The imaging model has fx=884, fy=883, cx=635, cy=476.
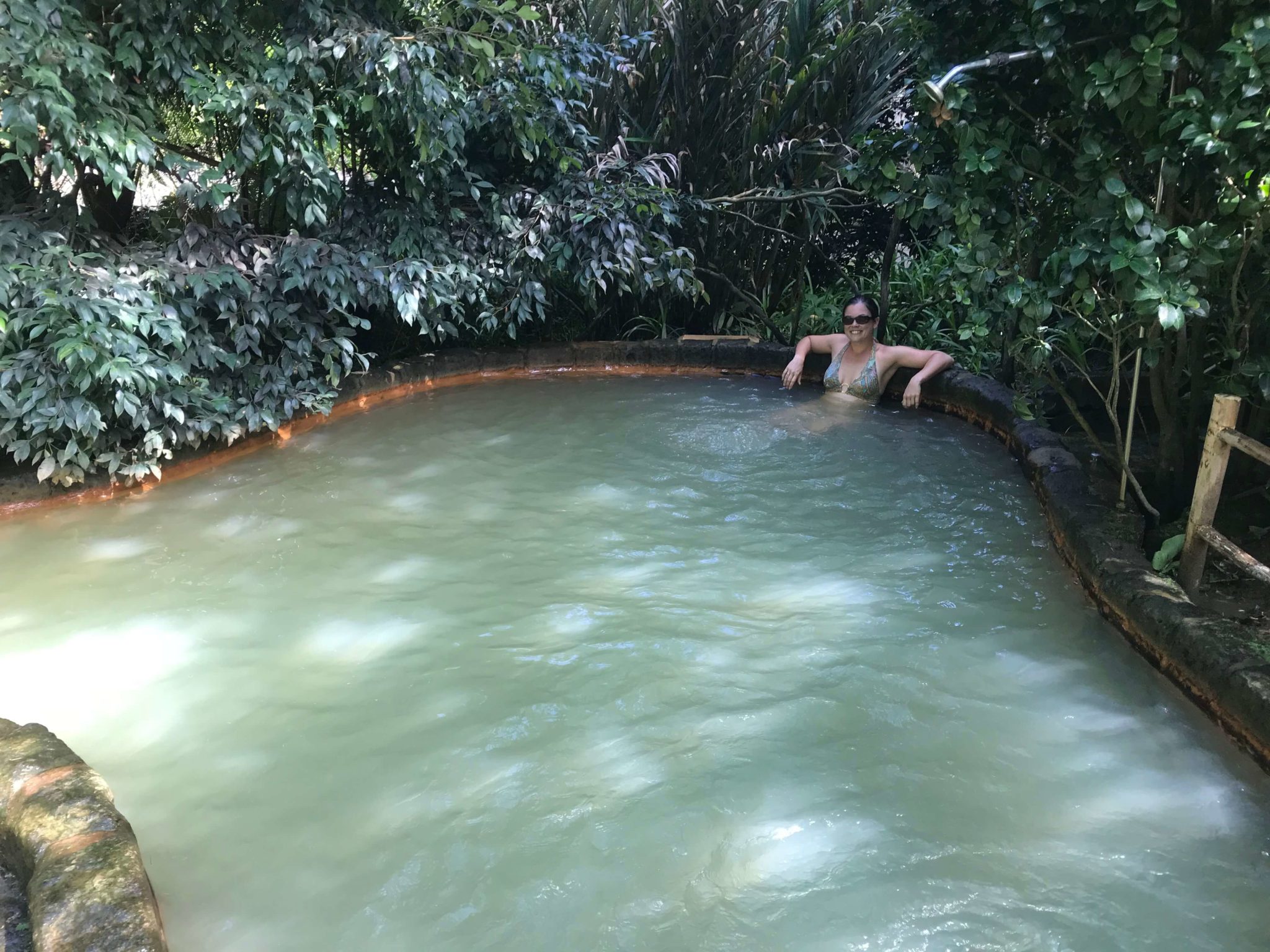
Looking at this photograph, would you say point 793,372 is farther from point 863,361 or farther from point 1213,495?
point 1213,495

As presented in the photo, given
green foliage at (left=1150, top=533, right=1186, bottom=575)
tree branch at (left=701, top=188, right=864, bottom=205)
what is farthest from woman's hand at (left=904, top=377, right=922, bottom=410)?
green foliage at (left=1150, top=533, right=1186, bottom=575)

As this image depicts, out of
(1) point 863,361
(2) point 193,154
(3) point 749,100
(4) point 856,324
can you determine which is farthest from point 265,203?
(1) point 863,361

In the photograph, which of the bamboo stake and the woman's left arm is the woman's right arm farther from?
the bamboo stake

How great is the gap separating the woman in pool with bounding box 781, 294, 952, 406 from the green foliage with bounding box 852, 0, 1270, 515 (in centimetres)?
169

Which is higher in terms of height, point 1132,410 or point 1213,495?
point 1132,410

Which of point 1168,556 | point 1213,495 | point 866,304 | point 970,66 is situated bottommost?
point 1168,556

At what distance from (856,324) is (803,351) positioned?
26.2 inches

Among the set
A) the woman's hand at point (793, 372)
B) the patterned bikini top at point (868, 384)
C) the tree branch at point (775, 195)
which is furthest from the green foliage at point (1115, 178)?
the woman's hand at point (793, 372)

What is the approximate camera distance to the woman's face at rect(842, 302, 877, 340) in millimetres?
6086

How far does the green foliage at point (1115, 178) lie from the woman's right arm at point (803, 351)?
7.51 ft

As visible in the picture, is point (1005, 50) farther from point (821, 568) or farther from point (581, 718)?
point (581, 718)

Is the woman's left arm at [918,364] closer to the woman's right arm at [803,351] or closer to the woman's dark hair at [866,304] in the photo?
the woman's dark hair at [866,304]

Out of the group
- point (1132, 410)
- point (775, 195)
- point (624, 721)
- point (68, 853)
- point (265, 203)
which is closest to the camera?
point (68, 853)

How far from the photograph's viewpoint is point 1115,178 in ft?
10.2
